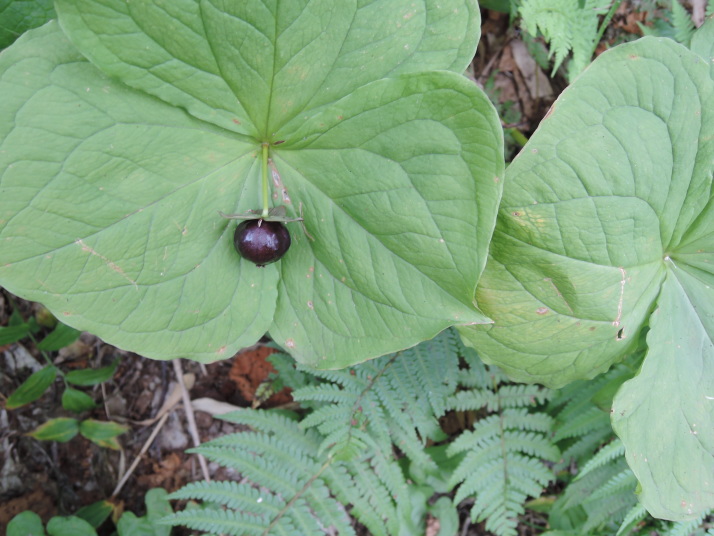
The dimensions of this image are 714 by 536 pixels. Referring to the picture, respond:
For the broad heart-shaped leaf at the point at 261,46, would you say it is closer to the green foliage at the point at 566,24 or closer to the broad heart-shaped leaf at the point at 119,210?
the broad heart-shaped leaf at the point at 119,210

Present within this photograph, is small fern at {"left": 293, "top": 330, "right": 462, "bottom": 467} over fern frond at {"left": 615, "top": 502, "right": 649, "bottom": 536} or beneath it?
over

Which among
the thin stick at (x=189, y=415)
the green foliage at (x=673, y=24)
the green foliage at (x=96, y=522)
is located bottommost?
the green foliage at (x=96, y=522)

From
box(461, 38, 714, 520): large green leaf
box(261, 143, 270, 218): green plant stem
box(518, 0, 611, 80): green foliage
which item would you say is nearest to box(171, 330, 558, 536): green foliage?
box(461, 38, 714, 520): large green leaf

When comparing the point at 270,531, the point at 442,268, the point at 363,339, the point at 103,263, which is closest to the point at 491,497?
the point at 270,531

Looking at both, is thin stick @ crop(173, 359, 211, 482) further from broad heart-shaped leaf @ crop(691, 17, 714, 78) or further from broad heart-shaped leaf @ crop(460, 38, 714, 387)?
broad heart-shaped leaf @ crop(691, 17, 714, 78)

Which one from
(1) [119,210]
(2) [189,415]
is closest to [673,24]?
(1) [119,210]

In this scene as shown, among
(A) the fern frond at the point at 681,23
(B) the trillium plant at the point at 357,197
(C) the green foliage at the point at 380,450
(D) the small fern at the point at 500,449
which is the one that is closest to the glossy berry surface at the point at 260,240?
(B) the trillium plant at the point at 357,197

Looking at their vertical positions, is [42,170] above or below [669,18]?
below

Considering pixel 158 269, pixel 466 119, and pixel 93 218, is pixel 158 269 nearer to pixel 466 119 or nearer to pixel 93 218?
pixel 93 218
